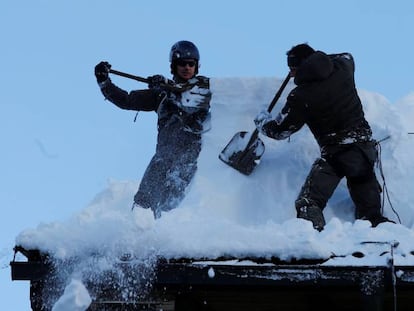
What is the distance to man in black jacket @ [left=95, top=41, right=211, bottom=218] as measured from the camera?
912 centimetres

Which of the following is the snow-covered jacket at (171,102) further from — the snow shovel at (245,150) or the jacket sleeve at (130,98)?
the snow shovel at (245,150)

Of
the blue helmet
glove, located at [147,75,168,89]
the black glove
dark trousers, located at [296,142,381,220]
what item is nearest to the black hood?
dark trousers, located at [296,142,381,220]

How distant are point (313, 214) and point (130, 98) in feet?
8.69

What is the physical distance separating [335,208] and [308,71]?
1225 millimetres

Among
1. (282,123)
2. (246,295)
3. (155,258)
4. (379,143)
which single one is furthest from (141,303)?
(379,143)

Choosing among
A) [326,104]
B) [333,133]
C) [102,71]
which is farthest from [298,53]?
[102,71]

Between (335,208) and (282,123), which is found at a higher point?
(282,123)

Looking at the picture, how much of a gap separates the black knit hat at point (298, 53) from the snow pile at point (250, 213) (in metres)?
0.67

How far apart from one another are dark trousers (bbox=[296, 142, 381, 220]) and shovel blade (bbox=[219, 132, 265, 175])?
755mm

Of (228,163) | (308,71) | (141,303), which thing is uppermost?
(308,71)

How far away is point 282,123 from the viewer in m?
8.50

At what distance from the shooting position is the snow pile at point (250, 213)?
6840 millimetres

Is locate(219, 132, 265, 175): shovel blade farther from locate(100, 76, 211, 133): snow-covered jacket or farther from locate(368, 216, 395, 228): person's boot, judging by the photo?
locate(368, 216, 395, 228): person's boot

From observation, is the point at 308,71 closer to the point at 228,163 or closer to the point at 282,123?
the point at 282,123
